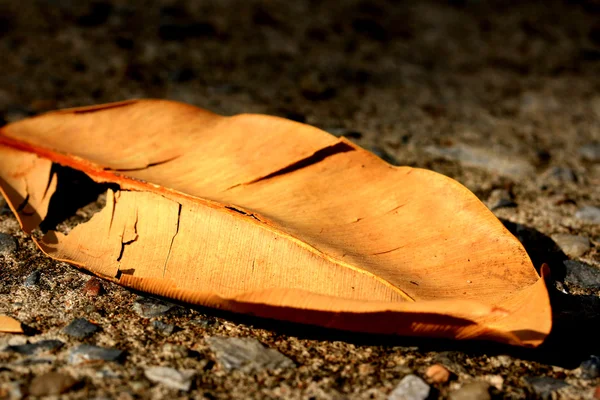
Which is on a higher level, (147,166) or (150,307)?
(147,166)

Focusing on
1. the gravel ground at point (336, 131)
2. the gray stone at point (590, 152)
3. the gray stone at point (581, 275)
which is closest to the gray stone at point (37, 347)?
the gravel ground at point (336, 131)

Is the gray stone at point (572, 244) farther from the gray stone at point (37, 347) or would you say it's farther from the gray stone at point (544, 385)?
the gray stone at point (37, 347)

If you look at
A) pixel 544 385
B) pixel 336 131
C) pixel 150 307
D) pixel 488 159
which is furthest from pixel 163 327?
pixel 488 159

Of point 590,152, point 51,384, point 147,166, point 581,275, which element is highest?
point 590,152

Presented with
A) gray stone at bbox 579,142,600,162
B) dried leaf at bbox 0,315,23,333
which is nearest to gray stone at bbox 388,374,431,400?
dried leaf at bbox 0,315,23,333

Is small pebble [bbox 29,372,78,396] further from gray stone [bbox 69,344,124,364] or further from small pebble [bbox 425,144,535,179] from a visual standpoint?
small pebble [bbox 425,144,535,179]

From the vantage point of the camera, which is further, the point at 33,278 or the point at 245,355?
the point at 33,278

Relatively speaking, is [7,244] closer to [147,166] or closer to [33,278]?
[33,278]

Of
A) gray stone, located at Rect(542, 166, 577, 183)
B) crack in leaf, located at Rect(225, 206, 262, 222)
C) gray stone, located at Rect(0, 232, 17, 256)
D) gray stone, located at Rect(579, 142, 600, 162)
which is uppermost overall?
gray stone, located at Rect(579, 142, 600, 162)
